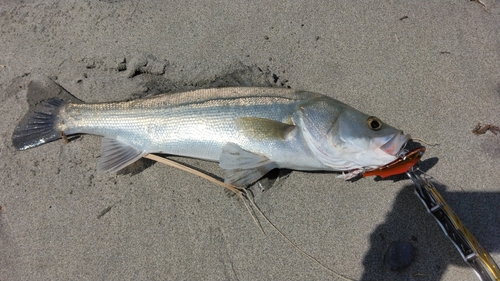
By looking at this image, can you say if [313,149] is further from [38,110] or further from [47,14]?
[47,14]

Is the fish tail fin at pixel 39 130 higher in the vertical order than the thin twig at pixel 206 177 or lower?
lower

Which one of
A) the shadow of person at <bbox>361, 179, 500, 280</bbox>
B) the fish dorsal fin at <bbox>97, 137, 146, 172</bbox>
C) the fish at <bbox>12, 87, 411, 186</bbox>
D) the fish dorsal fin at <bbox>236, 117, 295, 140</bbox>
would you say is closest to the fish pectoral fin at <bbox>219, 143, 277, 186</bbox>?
the fish at <bbox>12, 87, 411, 186</bbox>

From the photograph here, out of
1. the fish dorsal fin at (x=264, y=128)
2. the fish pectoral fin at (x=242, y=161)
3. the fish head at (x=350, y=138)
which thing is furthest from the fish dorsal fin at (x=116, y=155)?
the fish head at (x=350, y=138)

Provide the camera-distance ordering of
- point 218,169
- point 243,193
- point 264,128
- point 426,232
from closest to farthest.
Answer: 1. point 264,128
2. point 426,232
3. point 243,193
4. point 218,169

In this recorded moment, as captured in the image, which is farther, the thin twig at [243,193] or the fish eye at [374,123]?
the thin twig at [243,193]

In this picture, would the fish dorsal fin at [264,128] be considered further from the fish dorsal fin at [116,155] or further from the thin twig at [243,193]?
the fish dorsal fin at [116,155]

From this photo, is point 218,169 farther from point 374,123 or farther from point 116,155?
point 374,123

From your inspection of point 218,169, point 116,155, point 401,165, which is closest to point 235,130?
point 218,169
